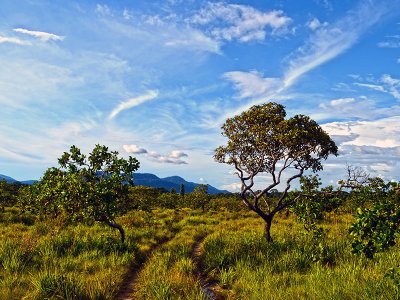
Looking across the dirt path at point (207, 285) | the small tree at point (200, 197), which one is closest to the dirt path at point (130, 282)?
the dirt path at point (207, 285)

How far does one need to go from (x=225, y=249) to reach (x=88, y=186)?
7.26 meters

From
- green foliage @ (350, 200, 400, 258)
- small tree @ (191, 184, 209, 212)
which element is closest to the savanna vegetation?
green foliage @ (350, 200, 400, 258)

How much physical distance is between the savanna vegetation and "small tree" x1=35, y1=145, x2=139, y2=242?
52 mm

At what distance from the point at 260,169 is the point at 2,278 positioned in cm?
1337

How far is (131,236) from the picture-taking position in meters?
21.4

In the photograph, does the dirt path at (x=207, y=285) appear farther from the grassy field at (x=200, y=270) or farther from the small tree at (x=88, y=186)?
the small tree at (x=88, y=186)

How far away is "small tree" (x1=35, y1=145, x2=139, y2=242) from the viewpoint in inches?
655

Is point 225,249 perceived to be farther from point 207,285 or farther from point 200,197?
point 200,197

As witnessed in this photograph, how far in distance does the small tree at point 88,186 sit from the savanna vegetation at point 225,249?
0.05 metres

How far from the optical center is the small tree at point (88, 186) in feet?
54.6

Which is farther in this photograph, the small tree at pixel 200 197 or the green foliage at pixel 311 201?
the small tree at pixel 200 197

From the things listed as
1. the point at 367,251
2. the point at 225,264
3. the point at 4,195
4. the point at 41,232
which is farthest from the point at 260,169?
the point at 4,195

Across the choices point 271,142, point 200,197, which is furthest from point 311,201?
point 200,197

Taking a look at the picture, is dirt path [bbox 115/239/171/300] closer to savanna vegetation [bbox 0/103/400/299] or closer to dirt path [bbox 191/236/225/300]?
savanna vegetation [bbox 0/103/400/299]
